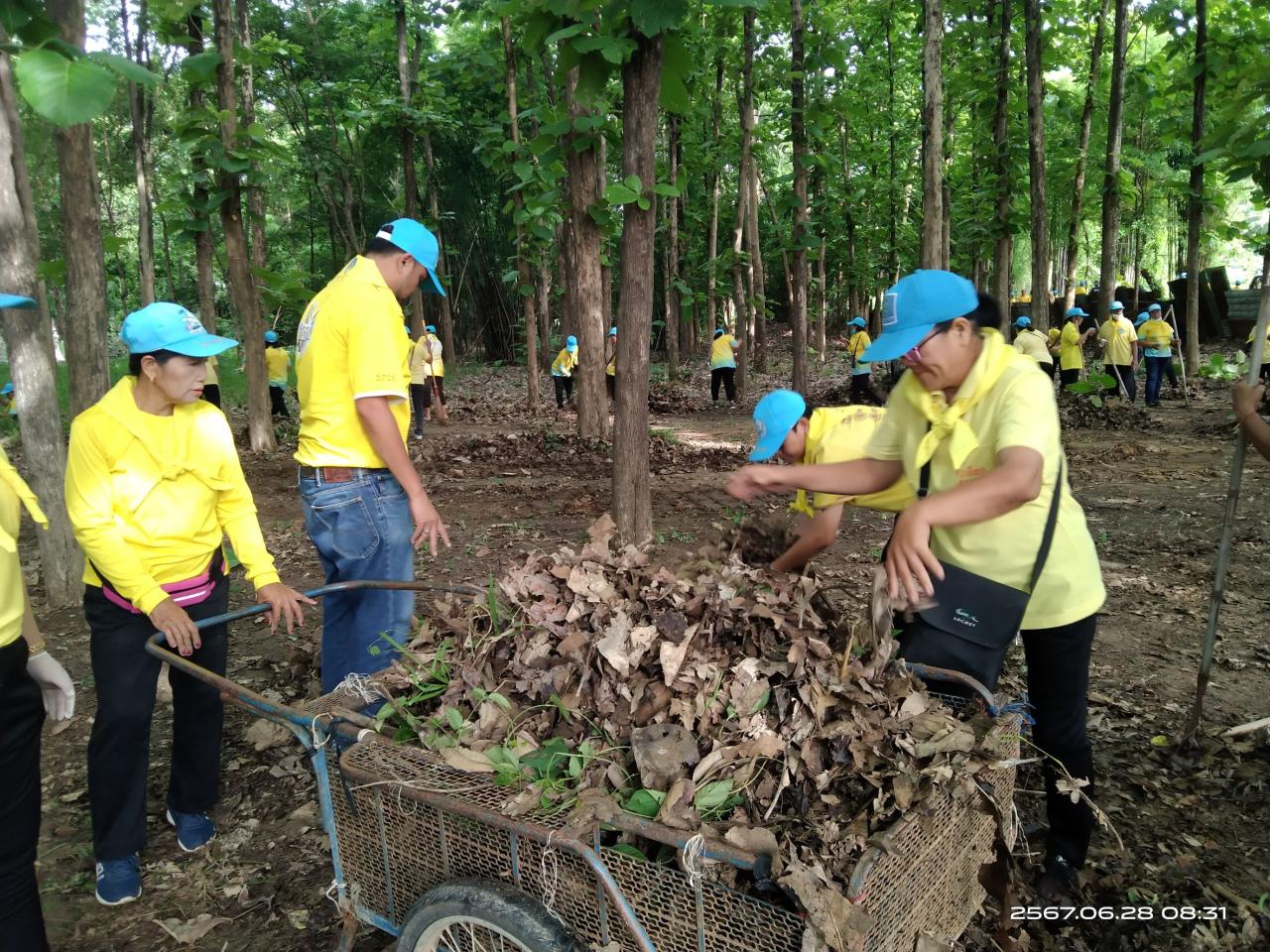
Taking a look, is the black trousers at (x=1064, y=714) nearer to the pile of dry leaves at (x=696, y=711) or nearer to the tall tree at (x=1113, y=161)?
the pile of dry leaves at (x=696, y=711)

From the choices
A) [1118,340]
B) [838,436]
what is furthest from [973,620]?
[1118,340]

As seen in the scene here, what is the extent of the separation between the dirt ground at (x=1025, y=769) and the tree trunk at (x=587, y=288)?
2.10 metres

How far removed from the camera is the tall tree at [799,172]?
36.8ft

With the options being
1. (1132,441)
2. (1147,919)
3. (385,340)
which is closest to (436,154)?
(1132,441)

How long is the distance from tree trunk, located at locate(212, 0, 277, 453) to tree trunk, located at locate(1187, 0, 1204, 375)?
12173 mm

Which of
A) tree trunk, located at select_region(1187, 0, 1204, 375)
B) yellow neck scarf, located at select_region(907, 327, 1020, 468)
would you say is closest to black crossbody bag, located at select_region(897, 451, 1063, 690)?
yellow neck scarf, located at select_region(907, 327, 1020, 468)

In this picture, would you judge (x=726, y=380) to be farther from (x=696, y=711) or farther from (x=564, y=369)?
(x=696, y=711)

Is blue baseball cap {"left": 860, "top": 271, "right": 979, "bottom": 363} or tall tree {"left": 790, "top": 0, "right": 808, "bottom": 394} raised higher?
tall tree {"left": 790, "top": 0, "right": 808, "bottom": 394}

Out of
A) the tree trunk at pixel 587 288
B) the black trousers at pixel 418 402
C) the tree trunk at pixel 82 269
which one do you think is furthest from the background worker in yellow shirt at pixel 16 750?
the black trousers at pixel 418 402

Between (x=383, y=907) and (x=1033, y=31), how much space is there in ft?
44.0

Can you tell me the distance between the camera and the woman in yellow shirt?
9.55ft

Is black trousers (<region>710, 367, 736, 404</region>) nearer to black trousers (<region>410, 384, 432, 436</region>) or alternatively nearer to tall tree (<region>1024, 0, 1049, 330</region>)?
tall tree (<region>1024, 0, 1049, 330</region>)

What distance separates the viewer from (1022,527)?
253cm

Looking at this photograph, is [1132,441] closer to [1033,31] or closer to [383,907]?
[1033,31]
